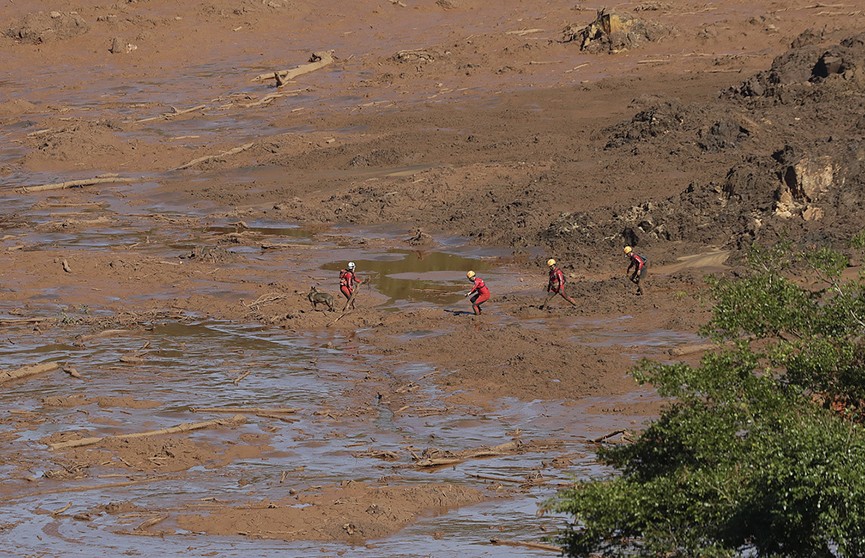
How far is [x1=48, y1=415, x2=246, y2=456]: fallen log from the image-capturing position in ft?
55.5

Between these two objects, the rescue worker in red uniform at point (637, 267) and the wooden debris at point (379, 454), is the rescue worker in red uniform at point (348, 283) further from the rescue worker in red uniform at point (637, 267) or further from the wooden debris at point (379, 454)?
the wooden debris at point (379, 454)

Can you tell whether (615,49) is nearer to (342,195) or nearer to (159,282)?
(342,195)

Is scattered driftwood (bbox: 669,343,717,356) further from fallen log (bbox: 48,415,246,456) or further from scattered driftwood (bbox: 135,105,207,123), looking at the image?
scattered driftwood (bbox: 135,105,207,123)

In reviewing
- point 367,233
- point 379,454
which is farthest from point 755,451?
point 367,233

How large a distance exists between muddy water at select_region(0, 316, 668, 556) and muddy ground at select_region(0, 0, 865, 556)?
0.20 ft

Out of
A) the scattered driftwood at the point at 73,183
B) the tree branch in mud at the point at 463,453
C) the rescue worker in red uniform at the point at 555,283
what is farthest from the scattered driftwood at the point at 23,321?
the scattered driftwood at the point at 73,183

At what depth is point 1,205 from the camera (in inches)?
1431

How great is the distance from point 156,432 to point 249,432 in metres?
1.18

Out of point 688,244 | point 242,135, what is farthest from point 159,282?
point 242,135

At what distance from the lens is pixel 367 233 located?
1254 inches

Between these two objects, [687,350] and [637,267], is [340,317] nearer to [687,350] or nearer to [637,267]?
[637,267]

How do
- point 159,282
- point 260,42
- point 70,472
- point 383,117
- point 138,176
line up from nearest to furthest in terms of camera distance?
point 70,472 → point 159,282 → point 138,176 → point 383,117 → point 260,42

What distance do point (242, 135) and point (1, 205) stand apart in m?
8.03

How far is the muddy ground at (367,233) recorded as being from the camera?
15766 millimetres
